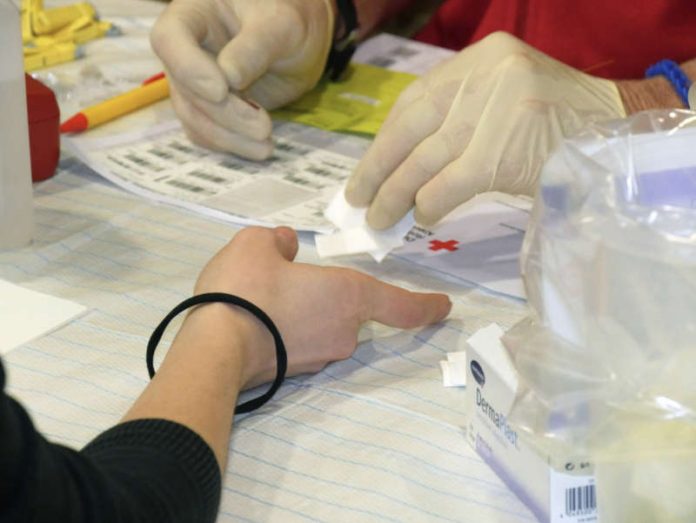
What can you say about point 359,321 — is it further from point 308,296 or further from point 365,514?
point 365,514

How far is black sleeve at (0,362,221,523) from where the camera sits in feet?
1.32

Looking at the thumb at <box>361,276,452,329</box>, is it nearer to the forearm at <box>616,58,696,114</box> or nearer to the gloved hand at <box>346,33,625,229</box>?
the gloved hand at <box>346,33,625,229</box>

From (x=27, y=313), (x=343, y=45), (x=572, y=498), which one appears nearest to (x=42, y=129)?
(x=27, y=313)

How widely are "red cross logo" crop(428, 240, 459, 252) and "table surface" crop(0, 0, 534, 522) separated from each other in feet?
0.12

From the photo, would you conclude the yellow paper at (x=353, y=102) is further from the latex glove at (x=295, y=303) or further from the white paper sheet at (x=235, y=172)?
the latex glove at (x=295, y=303)

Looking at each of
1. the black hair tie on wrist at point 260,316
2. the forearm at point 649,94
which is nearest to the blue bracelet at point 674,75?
the forearm at point 649,94

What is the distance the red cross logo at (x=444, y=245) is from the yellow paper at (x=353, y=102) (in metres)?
0.22

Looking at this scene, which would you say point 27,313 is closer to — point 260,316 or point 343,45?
point 260,316

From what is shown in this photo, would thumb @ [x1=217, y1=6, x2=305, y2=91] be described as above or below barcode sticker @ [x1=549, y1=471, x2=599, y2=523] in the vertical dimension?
above

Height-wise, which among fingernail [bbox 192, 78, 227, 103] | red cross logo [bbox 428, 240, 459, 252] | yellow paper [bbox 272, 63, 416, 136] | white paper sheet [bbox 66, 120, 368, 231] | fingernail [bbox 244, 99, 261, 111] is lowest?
red cross logo [bbox 428, 240, 459, 252]

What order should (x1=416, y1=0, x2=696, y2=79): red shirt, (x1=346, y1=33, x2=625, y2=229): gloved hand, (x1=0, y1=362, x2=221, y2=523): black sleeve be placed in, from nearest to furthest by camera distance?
(x1=0, y1=362, x2=221, y2=523): black sleeve, (x1=346, y1=33, x2=625, y2=229): gloved hand, (x1=416, y1=0, x2=696, y2=79): red shirt

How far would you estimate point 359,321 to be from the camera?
71 centimetres

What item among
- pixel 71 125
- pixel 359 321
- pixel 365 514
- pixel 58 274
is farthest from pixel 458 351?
pixel 71 125

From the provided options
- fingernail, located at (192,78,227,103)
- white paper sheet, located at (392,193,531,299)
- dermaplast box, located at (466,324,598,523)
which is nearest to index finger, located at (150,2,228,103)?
fingernail, located at (192,78,227,103)
